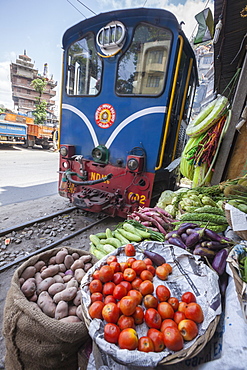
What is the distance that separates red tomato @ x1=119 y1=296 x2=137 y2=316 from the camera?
126cm

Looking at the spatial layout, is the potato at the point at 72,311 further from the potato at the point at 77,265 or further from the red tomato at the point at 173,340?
the red tomato at the point at 173,340

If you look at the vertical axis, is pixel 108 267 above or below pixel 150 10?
below

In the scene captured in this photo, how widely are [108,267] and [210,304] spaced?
77 centimetres

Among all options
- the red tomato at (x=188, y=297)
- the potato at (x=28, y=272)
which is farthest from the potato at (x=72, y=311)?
the red tomato at (x=188, y=297)

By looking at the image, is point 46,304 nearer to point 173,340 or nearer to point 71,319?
point 71,319

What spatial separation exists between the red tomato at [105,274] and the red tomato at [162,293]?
37cm

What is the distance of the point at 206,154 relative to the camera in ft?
11.6

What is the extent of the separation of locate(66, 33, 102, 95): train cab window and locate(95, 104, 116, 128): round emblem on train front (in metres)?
0.41

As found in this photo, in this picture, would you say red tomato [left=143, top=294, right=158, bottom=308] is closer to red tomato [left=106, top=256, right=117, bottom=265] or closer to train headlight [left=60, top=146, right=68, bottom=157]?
red tomato [left=106, top=256, right=117, bottom=265]

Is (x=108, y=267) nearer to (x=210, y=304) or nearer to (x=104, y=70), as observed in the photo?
(x=210, y=304)

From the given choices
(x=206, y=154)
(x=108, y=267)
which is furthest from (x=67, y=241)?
(x=206, y=154)

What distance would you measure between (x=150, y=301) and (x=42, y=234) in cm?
289

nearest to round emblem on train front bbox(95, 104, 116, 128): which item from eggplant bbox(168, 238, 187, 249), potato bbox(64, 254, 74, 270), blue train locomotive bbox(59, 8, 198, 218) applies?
blue train locomotive bbox(59, 8, 198, 218)

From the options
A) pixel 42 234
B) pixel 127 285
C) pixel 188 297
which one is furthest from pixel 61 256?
pixel 42 234
